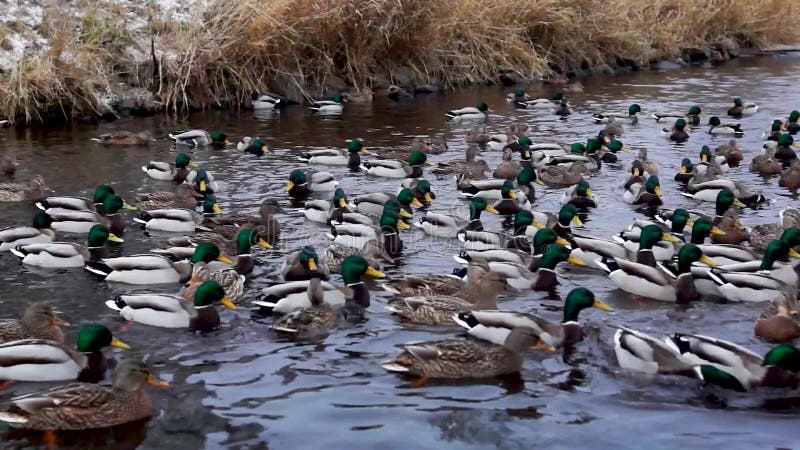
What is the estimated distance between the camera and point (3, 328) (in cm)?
815

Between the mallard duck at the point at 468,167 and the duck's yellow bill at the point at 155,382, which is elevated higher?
the mallard duck at the point at 468,167

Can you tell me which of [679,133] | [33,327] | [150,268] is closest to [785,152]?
[679,133]

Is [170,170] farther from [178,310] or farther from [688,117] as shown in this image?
[688,117]

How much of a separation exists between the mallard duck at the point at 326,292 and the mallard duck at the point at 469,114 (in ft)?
36.1

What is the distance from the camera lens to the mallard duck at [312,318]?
8.55 meters

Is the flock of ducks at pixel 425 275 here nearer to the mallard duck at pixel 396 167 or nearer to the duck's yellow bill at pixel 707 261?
the mallard duck at pixel 396 167

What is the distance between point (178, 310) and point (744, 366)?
14.5 feet

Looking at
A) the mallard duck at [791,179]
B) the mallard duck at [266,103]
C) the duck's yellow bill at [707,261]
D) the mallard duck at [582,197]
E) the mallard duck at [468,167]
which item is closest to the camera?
the duck's yellow bill at [707,261]

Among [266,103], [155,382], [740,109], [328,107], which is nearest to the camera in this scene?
[155,382]

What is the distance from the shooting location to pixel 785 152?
52.4 ft

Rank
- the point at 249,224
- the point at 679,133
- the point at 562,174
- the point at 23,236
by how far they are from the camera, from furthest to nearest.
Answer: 1. the point at 679,133
2. the point at 562,174
3. the point at 249,224
4. the point at 23,236

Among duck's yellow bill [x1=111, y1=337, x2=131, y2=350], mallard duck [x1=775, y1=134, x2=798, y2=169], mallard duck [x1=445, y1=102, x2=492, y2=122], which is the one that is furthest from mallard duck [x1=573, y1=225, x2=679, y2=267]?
mallard duck [x1=445, y1=102, x2=492, y2=122]

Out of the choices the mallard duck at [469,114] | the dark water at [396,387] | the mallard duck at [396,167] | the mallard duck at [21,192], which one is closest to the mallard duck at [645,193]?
the dark water at [396,387]

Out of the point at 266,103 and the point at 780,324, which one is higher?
the point at 266,103
